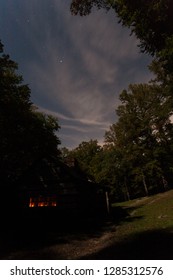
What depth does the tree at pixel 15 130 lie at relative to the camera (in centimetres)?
1783

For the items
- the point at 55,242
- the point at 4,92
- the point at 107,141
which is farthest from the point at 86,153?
the point at 55,242

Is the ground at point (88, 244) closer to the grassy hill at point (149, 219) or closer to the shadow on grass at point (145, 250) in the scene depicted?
the shadow on grass at point (145, 250)

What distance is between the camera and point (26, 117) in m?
20.0

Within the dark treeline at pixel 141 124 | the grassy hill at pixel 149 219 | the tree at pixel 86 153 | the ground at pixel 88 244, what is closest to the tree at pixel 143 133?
the dark treeline at pixel 141 124

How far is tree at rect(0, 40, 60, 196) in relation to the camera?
17828mm

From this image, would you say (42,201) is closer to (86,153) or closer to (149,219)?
(149,219)

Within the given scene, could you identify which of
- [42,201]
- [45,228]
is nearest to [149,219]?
[45,228]

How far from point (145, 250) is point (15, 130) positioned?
541 inches

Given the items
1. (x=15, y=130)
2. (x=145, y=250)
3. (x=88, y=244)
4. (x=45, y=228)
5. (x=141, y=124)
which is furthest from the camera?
(x=141, y=124)

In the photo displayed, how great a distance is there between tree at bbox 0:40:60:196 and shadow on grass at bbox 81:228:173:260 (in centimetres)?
1152

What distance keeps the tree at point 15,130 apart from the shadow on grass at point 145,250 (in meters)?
11.5

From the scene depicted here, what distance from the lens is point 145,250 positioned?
8.97 meters

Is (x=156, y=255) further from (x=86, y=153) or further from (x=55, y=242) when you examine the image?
(x=86, y=153)

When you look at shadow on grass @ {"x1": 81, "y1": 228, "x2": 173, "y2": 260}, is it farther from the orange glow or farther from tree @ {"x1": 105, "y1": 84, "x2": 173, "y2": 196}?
tree @ {"x1": 105, "y1": 84, "x2": 173, "y2": 196}
